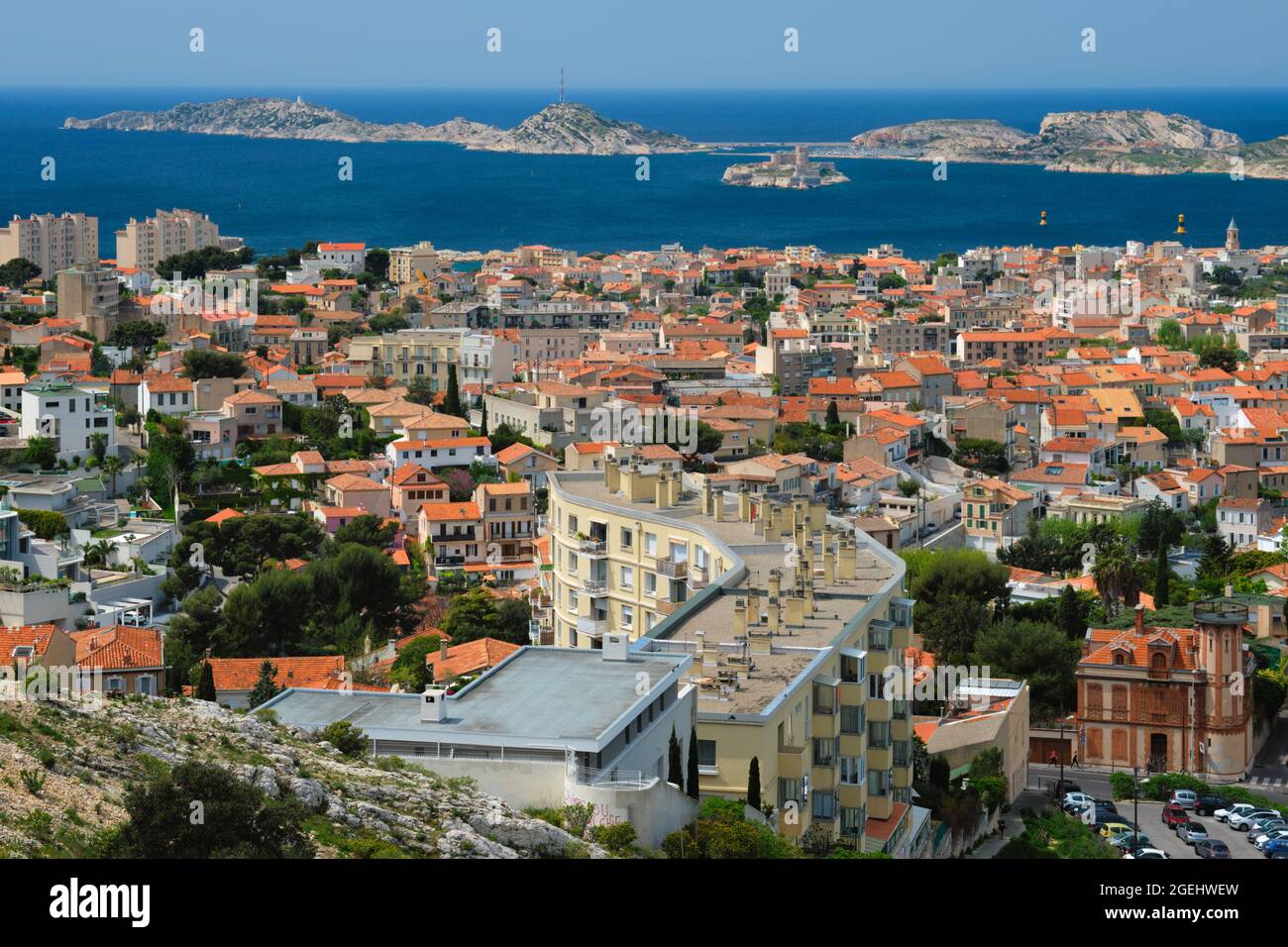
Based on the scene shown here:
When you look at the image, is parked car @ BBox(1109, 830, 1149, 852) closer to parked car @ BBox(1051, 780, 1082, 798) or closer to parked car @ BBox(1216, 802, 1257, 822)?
parked car @ BBox(1216, 802, 1257, 822)

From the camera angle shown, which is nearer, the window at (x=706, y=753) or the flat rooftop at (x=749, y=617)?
the window at (x=706, y=753)

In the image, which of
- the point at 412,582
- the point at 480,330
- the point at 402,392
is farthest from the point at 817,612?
the point at 480,330

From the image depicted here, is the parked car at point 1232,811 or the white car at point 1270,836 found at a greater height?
the white car at point 1270,836

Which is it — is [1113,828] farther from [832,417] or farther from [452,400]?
[832,417]

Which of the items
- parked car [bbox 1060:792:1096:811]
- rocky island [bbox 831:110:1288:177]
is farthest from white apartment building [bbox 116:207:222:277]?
rocky island [bbox 831:110:1288:177]

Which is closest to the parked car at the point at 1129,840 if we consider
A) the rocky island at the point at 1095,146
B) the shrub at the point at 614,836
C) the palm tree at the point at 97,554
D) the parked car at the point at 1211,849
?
the parked car at the point at 1211,849

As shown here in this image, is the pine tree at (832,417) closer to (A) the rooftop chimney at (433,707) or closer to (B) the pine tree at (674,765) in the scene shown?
(B) the pine tree at (674,765)

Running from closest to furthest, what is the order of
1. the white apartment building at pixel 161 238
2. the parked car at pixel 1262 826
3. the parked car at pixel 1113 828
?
the parked car at pixel 1113 828, the parked car at pixel 1262 826, the white apartment building at pixel 161 238
